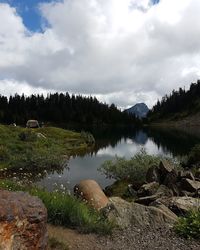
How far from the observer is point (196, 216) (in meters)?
13.0

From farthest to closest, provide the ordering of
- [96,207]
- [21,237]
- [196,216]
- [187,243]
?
[96,207] < [196,216] < [187,243] < [21,237]

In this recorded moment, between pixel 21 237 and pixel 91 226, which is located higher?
pixel 21 237

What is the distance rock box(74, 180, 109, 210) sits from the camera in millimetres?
16781

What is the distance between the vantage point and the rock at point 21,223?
8102 millimetres

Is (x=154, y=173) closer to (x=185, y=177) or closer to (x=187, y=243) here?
(x=185, y=177)

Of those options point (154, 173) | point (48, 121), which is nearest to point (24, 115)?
point (48, 121)

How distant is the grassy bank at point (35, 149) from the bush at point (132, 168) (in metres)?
9.17

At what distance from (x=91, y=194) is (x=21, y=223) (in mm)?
9401

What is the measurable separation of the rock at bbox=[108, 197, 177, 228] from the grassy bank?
27.3 metres

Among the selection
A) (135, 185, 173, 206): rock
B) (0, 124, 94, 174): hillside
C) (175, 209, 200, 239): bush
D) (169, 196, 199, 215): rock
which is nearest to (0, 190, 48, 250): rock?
(175, 209, 200, 239): bush

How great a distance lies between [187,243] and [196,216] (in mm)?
1207

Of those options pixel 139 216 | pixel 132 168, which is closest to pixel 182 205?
pixel 139 216

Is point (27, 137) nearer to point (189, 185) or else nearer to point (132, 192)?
point (132, 192)

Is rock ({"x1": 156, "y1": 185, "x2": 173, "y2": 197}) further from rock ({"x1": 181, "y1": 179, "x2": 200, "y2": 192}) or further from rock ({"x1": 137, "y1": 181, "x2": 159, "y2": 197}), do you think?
rock ({"x1": 181, "y1": 179, "x2": 200, "y2": 192})
